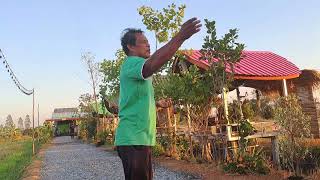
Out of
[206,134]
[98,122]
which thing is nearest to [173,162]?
[206,134]

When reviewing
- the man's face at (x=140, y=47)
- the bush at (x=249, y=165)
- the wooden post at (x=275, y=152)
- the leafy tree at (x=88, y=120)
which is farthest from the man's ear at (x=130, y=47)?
the leafy tree at (x=88, y=120)

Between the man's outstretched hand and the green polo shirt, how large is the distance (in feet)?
1.51

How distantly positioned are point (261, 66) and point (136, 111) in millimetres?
11680

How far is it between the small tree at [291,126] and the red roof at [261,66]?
10.8 feet

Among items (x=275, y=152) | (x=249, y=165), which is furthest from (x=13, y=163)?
(x=249, y=165)

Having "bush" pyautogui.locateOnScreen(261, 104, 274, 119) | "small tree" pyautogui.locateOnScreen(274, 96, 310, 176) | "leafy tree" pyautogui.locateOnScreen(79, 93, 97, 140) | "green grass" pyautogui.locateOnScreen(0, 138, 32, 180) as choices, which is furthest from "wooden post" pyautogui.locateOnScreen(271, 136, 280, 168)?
"leafy tree" pyautogui.locateOnScreen(79, 93, 97, 140)

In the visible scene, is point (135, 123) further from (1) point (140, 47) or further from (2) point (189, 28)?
(2) point (189, 28)

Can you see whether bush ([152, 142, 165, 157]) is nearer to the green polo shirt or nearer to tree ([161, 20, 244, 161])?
tree ([161, 20, 244, 161])

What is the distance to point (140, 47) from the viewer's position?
2684mm

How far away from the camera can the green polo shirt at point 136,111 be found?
2.54 m

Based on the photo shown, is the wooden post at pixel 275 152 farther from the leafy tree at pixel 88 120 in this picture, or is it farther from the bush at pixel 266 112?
the leafy tree at pixel 88 120

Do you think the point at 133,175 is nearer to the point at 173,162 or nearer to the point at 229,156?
the point at 229,156

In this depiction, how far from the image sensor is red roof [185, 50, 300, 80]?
12.5m

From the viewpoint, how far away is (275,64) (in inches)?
570
